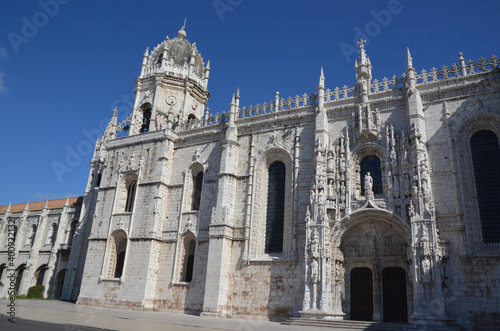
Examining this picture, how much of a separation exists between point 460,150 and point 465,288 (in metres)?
6.51

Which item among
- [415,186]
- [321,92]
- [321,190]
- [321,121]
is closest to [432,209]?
[415,186]

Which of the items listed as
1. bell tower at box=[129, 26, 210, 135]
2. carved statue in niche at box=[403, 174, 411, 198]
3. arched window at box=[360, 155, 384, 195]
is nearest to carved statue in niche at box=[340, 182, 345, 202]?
arched window at box=[360, 155, 384, 195]

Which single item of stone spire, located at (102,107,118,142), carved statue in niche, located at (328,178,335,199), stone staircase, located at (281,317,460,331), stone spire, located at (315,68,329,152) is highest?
stone spire, located at (102,107,118,142)

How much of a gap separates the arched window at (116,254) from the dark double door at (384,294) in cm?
1514

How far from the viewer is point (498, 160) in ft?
60.3

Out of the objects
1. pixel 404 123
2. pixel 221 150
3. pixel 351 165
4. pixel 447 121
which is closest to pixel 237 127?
pixel 221 150

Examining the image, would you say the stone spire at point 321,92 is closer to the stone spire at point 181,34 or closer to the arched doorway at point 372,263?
the arched doorway at point 372,263

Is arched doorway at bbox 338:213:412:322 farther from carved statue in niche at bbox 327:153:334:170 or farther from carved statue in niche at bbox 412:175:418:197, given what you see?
carved statue in niche at bbox 327:153:334:170

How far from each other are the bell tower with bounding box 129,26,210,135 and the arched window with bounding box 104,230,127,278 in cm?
807

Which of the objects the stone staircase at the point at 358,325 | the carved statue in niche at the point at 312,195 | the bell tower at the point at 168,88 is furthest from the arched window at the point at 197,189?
the stone staircase at the point at 358,325

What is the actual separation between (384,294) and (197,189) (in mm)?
13433

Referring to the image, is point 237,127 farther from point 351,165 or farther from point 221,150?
point 351,165

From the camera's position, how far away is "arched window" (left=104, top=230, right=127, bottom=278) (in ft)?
85.6

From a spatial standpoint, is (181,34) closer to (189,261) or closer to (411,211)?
(189,261)
